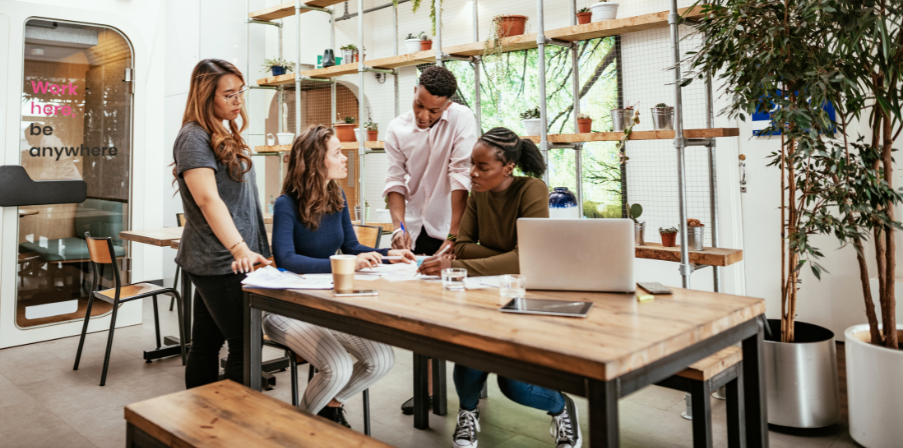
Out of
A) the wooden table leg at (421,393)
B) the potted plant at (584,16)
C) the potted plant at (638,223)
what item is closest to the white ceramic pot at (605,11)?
the potted plant at (584,16)

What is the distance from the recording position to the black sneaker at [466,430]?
95.4 inches

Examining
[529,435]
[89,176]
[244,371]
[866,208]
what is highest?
[89,176]

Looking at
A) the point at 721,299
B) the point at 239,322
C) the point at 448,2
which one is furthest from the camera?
the point at 448,2

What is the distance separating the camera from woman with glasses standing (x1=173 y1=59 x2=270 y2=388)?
213 centimetres

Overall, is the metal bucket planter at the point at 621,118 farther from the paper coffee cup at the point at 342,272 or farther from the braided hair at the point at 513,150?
the paper coffee cup at the point at 342,272

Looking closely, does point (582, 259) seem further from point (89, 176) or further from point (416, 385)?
point (89, 176)

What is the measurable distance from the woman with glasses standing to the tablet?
0.99 m

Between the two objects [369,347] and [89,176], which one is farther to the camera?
[89,176]

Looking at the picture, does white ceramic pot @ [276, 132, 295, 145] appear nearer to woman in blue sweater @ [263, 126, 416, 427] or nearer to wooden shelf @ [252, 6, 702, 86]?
wooden shelf @ [252, 6, 702, 86]

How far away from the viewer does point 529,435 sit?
106 inches

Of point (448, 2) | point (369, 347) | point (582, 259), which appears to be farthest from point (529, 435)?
point (448, 2)

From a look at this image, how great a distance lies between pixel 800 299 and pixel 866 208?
2017 millimetres

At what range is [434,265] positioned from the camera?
2.04 meters

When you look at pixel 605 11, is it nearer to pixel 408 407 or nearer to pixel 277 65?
pixel 408 407
